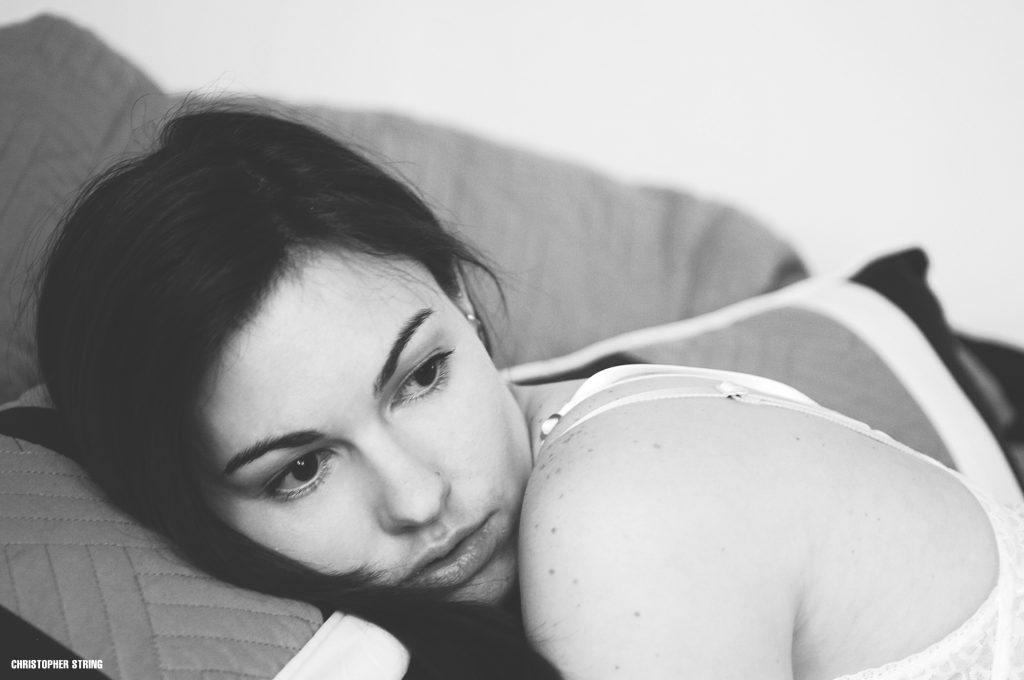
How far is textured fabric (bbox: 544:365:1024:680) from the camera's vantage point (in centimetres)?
75

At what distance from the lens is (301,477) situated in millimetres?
807

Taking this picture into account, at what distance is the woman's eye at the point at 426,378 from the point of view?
813 millimetres

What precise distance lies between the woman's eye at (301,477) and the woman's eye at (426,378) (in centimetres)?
9

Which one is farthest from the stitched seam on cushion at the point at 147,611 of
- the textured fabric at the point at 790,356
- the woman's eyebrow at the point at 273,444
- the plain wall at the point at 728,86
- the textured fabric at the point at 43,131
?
the plain wall at the point at 728,86

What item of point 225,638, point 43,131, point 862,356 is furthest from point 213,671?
point 862,356

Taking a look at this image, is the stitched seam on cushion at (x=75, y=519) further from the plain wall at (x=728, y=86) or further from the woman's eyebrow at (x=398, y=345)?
the plain wall at (x=728, y=86)

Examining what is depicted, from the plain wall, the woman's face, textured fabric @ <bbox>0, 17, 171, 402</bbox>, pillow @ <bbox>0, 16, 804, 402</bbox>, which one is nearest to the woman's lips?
the woman's face

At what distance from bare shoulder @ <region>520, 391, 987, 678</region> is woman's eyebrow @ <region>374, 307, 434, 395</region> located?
153mm

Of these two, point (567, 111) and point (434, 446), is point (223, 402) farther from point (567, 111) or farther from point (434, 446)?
point (567, 111)

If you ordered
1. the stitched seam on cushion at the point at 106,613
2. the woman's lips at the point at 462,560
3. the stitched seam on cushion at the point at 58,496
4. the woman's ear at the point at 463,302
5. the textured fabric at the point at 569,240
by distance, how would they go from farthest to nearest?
the textured fabric at the point at 569,240 → the woman's ear at the point at 463,302 → the woman's lips at the point at 462,560 → the stitched seam on cushion at the point at 58,496 → the stitched seam on cushion at the point at 106,613

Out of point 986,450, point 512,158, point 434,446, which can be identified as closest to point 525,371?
point 512,158

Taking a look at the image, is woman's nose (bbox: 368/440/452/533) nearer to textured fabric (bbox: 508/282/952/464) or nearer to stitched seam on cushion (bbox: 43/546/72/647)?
stitched seam on cushion (bbox: 43/546/72/647)

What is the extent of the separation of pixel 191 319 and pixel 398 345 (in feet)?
0.57

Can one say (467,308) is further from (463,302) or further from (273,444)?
(273,444)
